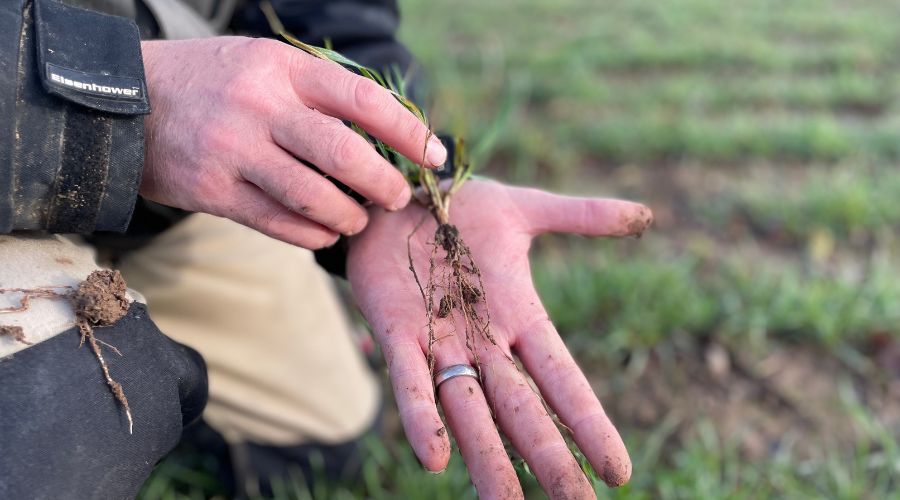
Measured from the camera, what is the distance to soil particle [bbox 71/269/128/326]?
116cm

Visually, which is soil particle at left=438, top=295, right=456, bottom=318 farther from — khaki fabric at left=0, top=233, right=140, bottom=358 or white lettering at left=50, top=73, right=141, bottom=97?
white lettering at left=50, top=73, right=141, bottom=97

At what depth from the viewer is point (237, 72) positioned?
1282 millimetres

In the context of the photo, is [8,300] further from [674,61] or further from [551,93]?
[674,61]

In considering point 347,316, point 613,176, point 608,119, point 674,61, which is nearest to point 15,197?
point 347,316

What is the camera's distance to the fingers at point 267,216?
4.38ft

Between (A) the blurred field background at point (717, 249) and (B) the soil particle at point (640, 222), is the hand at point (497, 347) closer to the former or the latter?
(B) the soil particle at point (640, 222)

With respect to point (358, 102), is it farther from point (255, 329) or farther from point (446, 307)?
point (255, 329)

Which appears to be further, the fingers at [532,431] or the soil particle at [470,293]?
the soil particle at [470,293]

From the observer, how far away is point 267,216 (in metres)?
1.35

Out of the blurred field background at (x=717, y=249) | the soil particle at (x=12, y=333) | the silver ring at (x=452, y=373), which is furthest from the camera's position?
the blurred field background at (x=717, y=249)

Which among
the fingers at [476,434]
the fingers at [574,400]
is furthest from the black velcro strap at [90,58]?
the fingers at [574,400]

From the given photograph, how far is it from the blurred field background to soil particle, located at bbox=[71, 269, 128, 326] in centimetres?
77

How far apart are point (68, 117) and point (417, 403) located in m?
0.76

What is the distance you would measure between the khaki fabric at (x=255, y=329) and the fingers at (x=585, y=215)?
0.93m
